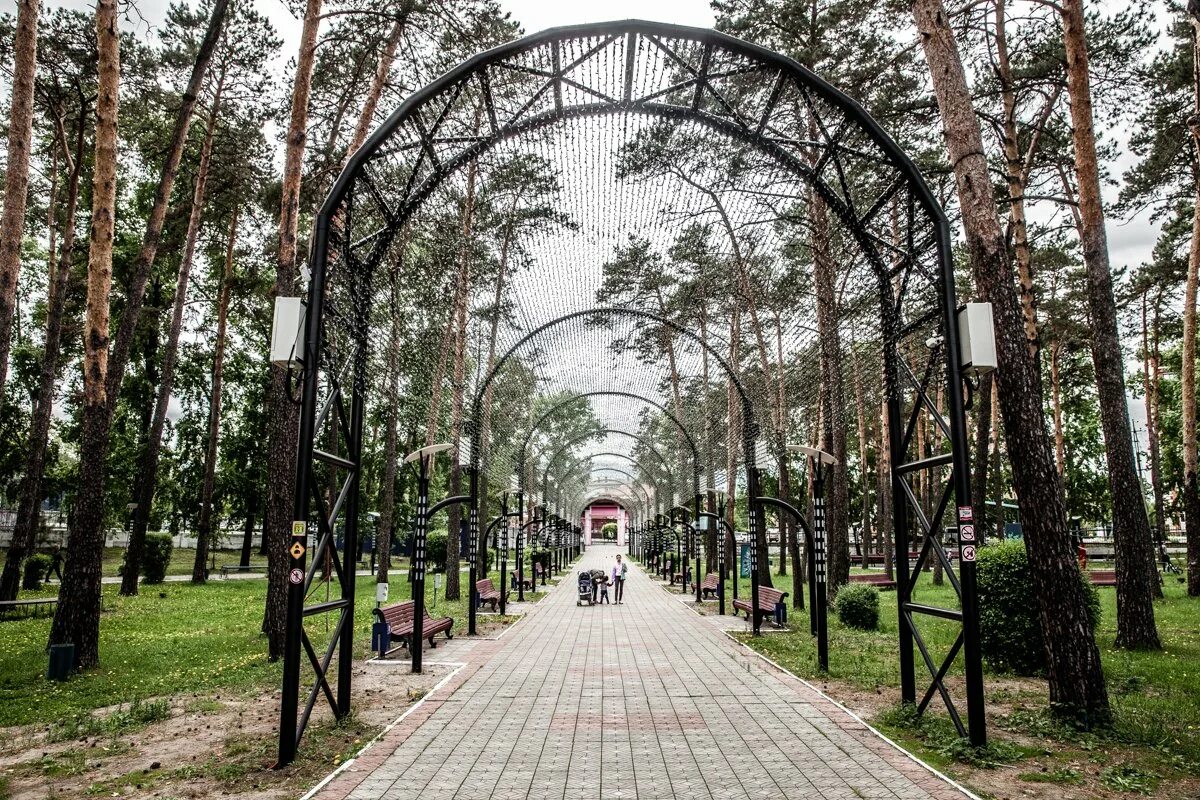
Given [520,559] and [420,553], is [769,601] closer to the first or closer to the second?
[420,553]

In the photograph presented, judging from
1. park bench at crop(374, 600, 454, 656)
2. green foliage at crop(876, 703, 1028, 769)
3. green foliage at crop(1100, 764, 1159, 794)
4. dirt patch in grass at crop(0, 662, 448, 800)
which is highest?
park bench at crop(374, 600, 454, 656)

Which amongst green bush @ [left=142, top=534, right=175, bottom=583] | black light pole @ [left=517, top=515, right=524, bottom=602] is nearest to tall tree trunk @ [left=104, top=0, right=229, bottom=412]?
black light pole @ [left=517, top=515, right=524, bottom=602]

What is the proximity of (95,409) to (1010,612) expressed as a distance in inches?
425

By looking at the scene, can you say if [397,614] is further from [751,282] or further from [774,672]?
[751,282]

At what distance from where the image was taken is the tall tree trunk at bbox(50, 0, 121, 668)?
8719 mm

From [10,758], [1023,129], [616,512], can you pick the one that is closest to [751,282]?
[1023,129]

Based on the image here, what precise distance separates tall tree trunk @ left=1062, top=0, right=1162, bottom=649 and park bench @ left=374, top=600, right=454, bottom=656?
8583 millimetres

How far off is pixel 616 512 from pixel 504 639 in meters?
91.8

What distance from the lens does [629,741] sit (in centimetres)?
561

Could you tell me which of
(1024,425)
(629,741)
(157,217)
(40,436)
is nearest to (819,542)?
(1024,425)

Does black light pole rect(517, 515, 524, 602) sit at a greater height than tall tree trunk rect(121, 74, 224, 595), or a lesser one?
lesser

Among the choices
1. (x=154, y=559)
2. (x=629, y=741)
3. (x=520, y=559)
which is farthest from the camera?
(x=154, y=559)

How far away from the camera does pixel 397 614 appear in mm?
10477

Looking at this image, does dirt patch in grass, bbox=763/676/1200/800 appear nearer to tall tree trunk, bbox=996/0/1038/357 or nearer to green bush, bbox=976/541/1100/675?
green bush, bbox=976/541/1100/675
